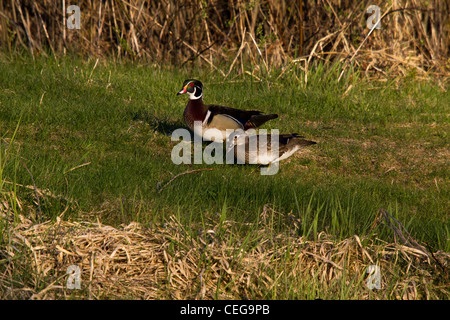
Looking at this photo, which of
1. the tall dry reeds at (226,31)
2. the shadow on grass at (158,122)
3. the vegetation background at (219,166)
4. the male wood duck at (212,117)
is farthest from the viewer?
the tall dry reeds at (226,31)

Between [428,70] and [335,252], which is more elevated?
[428,70]

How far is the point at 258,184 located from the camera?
472cm

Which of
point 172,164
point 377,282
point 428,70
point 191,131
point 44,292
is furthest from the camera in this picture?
point 428,70

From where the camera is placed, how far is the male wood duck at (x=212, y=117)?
19.7 ft

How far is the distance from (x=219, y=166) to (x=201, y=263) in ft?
6.85

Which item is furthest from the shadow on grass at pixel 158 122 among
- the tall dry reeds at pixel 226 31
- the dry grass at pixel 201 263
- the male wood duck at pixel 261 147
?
the dry grass at pixel 201 263

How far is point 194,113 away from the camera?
6043 mm

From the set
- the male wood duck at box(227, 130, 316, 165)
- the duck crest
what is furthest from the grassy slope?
the duck crest

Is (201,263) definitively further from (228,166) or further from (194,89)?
(194,89)

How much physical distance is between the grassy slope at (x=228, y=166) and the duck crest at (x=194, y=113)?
312mm

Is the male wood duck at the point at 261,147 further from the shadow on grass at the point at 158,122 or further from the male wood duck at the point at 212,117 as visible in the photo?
the shadow on grass at the point at 158,122
